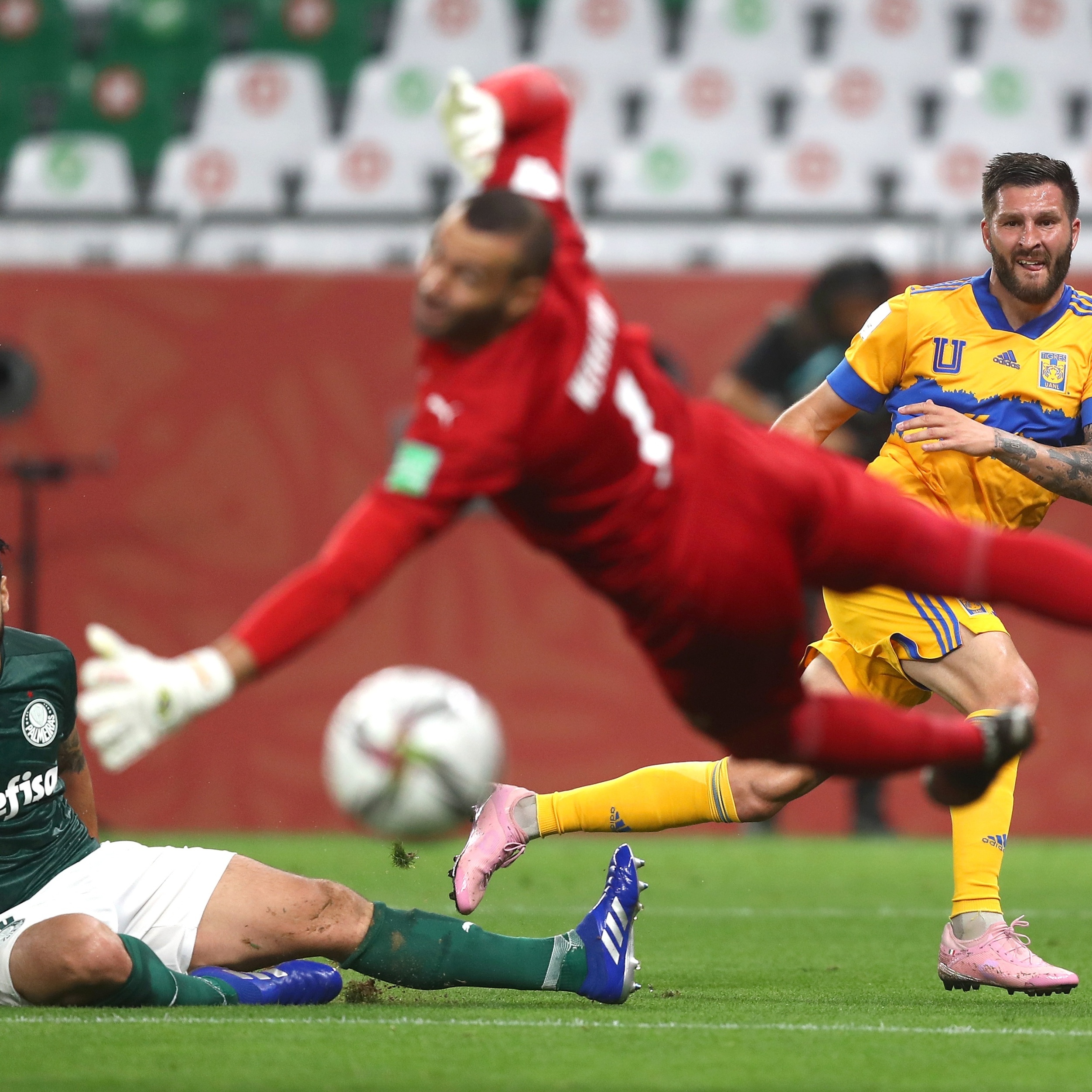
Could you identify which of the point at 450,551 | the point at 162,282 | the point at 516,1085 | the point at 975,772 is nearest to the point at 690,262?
the point at 450,551

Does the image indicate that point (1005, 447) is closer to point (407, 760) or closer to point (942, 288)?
point (942, 288)

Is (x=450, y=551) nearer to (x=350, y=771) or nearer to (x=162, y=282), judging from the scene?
(x=162, y=282)

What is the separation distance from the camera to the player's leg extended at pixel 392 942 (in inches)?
169

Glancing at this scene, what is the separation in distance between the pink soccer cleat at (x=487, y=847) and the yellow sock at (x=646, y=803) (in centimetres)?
8

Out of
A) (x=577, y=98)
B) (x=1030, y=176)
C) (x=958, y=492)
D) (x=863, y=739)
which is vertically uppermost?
(x=577, y=98)

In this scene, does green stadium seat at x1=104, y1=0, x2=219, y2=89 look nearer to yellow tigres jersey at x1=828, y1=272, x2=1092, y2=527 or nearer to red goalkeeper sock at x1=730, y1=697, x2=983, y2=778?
yellow tigres jersey at x1=828, y1=272, x2=1092, y2=527

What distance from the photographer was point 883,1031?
4094 mm

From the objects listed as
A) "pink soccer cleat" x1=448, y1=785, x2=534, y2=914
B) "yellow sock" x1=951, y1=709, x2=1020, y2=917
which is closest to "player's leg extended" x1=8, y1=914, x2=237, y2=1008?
"pink soccer cleat" x1=448, y1=785, x2=534, y2=914

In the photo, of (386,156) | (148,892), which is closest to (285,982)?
(148,892)

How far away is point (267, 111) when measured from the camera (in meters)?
11.9

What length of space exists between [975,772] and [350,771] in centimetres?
135

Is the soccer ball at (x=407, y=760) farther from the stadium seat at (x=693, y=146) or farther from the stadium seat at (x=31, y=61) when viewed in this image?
the stadium seat at (x=31, y=61)

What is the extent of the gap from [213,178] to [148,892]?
788 centimetres

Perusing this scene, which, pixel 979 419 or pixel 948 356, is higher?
pixel 948 356
